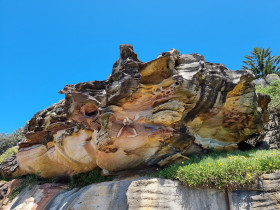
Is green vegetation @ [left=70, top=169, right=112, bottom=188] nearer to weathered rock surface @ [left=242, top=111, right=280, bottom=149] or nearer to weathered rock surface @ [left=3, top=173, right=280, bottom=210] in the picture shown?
weathered rock surface @ [left=3, top=173, right=280, bottom=210]

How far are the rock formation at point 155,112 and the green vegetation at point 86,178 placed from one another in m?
0.31

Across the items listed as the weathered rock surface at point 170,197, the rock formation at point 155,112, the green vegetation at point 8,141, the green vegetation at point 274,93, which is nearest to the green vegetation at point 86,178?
the rock formation at point 155,112

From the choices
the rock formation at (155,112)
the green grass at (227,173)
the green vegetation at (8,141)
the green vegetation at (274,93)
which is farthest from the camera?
the green vegetation at (8,141)

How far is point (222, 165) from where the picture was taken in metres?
7.13

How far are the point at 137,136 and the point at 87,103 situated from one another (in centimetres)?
253

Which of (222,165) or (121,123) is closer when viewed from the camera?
(222,165)

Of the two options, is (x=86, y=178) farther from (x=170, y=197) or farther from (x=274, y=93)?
(x=274, y=93)

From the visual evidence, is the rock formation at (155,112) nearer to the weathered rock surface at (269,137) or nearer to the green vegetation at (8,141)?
the weathered rock surface at (269,137)

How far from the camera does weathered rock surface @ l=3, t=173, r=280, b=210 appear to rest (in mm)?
6410

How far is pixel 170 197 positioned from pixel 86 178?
4.73 metres

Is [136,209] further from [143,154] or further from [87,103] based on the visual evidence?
[87,103]

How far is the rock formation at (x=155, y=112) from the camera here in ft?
28.4

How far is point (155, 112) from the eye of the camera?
8.83 meters

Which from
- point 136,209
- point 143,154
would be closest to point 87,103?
point 143,154
